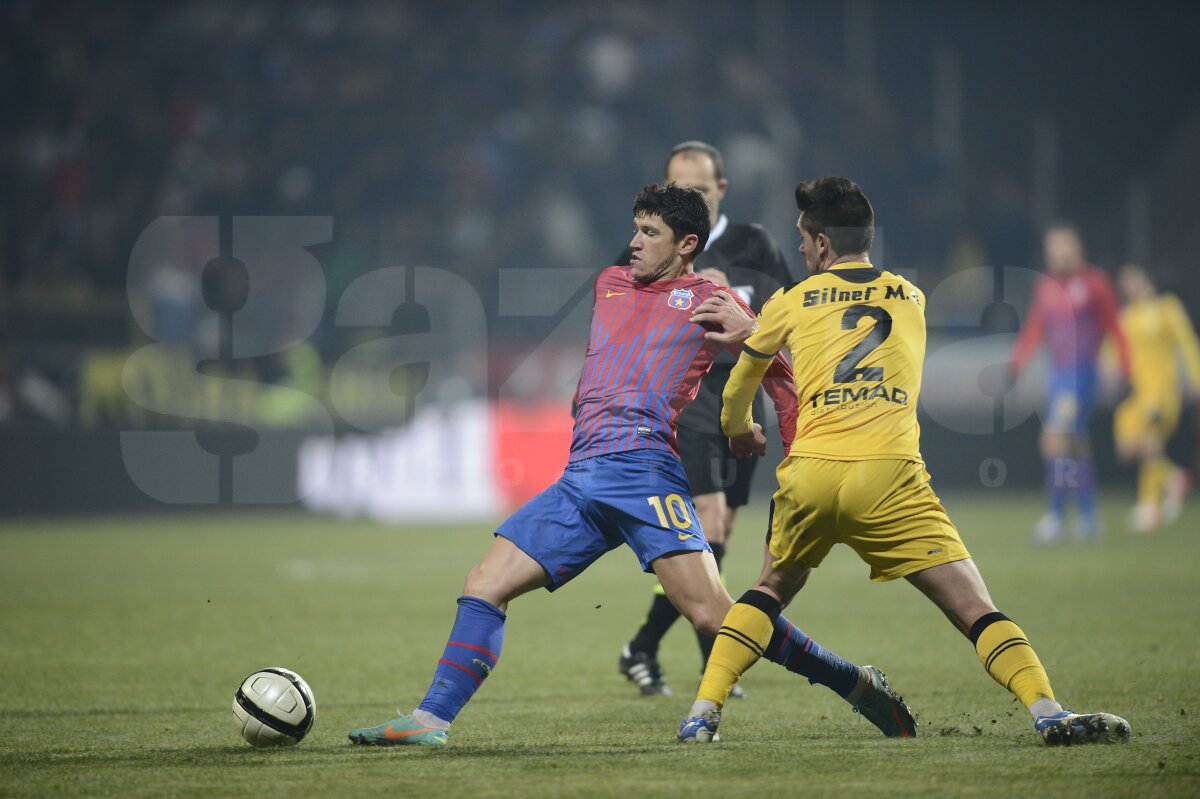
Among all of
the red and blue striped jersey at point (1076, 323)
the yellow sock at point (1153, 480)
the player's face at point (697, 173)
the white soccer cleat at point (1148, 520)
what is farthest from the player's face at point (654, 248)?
the yellow sock at point (1153, 480)

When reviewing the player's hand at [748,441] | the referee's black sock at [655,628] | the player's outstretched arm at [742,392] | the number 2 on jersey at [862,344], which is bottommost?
the referee's black sock at [655,628]

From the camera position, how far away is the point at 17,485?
52.8ft

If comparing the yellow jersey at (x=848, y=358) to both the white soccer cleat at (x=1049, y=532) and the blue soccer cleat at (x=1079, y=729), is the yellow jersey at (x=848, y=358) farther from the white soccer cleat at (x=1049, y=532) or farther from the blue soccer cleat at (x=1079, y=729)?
the white soccer cleat at (x=1049, y=532)

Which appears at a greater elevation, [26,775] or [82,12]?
[82,12]

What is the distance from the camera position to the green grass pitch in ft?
13.6

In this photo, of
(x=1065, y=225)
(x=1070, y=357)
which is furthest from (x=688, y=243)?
(x=1065, y=225)

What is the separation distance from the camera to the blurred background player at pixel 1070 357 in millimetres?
13133

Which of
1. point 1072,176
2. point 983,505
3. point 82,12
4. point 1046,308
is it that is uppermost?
point 82,12

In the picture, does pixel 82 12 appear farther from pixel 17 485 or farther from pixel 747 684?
pixel 747 684

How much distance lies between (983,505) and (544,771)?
1377cm

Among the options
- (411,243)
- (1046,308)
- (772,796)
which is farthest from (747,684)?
(411,243)

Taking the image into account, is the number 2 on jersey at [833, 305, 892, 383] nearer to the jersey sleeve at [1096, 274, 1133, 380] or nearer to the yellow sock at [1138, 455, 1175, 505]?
the jersey sleeve at [1096, 274, 1133, 380]

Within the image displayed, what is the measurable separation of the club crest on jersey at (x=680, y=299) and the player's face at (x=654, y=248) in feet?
0.36

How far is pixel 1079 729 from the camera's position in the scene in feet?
14.7
